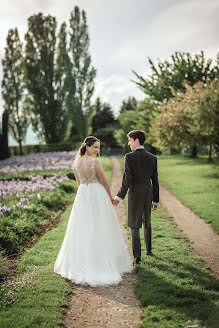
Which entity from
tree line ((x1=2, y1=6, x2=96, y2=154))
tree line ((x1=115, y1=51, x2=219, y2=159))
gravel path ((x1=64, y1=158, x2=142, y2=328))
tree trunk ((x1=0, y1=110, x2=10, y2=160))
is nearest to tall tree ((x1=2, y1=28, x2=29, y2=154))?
tree line ((x1=2, y1=6, x2=96, y2=154))

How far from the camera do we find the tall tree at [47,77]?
35062mm

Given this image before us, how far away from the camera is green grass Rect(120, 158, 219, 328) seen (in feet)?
11.1

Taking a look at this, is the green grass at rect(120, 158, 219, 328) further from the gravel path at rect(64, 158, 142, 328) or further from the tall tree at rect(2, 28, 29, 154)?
the tall tree at rect(2, 28, 29, 154)

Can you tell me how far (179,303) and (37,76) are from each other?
35034mm

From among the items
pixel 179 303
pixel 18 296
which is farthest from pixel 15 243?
pixel 179 303

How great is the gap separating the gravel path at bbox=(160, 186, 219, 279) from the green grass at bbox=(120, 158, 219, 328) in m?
0.19

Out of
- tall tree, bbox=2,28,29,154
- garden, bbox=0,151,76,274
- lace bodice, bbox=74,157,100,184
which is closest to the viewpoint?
lace bodice, bbox=74,157,100,184

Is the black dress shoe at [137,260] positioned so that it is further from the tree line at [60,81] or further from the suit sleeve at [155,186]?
the tree line at [60,81]

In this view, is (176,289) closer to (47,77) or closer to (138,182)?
(138,182)

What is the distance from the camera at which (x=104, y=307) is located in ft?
12.5

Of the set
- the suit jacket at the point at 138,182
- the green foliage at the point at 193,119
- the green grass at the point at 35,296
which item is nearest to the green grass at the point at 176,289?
the suit jacket at the point at 138,182

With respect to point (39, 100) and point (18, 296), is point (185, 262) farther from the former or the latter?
point (39, 100)

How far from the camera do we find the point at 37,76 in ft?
116

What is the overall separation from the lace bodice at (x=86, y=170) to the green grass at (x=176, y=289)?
1.67 m
